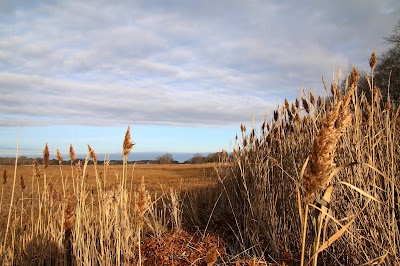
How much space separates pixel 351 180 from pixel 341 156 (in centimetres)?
27

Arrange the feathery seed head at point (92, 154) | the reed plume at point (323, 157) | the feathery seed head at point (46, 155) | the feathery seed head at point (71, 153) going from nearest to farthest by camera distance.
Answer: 1. the reed plume at point (323, 157)
2. the feathery seed head at point (92, 154)
3. the feathery seed head at point (71, 153)
4. the feathery seed head at point (46, 155)

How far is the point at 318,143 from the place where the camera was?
980 millimetres

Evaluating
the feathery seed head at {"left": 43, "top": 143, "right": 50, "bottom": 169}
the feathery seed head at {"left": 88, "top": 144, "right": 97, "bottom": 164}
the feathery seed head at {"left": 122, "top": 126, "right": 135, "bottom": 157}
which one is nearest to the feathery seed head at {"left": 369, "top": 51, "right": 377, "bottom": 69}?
the feathery seed head at {"left": 122, "top": 126, "right": 135, "bottom": 157}

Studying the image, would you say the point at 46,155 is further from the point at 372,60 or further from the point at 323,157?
the point at 372,60

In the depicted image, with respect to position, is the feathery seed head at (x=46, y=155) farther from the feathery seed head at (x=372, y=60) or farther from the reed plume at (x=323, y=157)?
the feathery seed head at (x=372, y=60)

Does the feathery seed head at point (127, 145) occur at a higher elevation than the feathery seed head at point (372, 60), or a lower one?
lower

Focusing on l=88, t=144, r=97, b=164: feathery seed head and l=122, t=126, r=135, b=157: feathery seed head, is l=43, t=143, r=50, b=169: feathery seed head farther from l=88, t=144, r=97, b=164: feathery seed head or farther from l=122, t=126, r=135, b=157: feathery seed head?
l=122, t=126, r=135, b=157: feathery seed head

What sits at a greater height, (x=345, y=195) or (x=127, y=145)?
(x=127, y=145)

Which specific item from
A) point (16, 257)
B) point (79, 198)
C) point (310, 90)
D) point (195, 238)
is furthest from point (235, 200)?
point (16, 257)

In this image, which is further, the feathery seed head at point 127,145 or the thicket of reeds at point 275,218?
the thicket of reeds at point 275,218

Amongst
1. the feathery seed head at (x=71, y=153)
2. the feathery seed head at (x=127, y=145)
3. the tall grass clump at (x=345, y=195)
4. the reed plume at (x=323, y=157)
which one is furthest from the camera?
the feathery seed head at (x=71, y=153)

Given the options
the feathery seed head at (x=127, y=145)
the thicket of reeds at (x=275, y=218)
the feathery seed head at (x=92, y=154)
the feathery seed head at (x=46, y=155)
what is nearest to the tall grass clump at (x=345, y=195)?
the thicket of reeds at (x=275, y=218)

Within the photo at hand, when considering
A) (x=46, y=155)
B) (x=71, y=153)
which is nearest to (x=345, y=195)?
(x=71, y=153)

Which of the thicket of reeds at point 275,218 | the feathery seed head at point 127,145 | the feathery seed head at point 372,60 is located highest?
the feathery seed head at point 372,60
